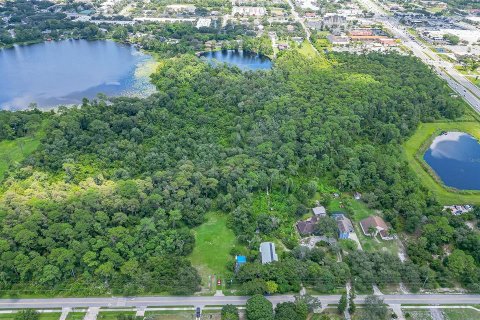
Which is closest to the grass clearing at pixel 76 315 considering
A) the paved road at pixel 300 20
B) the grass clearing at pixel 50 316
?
the grass clearing at pixel 50 316

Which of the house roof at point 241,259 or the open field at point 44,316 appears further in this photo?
the house roof at point 241,259

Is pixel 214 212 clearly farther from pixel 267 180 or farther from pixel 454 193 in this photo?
pixel 454 193

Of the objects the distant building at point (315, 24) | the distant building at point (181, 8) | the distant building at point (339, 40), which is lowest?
the distant building at point (339, 40)

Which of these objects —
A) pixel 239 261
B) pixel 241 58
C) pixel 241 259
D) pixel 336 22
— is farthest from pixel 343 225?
pixel 336 22

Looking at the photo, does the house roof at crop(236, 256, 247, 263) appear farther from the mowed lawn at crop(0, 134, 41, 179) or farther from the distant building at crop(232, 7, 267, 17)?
the distant building at crop(232, 7, 267, 17)

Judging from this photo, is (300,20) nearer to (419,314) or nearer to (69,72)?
(69,72)

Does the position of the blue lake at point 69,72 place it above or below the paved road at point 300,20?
below

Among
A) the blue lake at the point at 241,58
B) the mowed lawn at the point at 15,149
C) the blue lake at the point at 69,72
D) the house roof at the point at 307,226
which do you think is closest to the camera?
the house roof at the point at 307,226

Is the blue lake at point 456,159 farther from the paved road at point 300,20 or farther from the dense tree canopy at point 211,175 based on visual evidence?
the paved road at point 300,20
